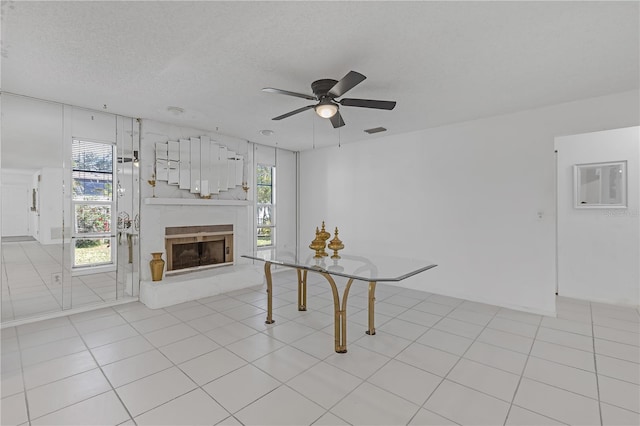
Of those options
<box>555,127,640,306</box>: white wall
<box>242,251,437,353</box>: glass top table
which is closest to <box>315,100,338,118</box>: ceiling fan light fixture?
<box>242,251,437,353</box>: glass top table

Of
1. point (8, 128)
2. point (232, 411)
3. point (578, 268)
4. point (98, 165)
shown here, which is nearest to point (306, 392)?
point (232, 411)

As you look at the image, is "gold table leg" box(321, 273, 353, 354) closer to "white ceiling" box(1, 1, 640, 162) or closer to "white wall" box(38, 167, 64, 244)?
"white ceiling" box(1, 1, 640, 162)

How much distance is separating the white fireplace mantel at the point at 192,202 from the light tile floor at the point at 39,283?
44.0 inches

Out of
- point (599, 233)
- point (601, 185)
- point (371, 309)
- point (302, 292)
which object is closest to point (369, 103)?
point (371, 309)

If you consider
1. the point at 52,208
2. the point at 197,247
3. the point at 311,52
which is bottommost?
the point at 197,247

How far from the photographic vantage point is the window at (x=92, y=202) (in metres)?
3.68

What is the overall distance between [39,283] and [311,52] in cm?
402

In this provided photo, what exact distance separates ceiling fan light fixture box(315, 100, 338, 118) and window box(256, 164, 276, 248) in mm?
3361

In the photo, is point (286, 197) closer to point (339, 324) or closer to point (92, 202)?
point (92, 202)

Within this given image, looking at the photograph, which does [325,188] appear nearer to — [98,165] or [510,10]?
[98,165]

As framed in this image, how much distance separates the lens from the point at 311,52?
229 centimetres

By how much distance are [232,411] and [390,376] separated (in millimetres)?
1192

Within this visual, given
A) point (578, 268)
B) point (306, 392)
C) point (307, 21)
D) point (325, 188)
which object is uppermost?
point (307, 21)

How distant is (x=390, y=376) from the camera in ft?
7.47
